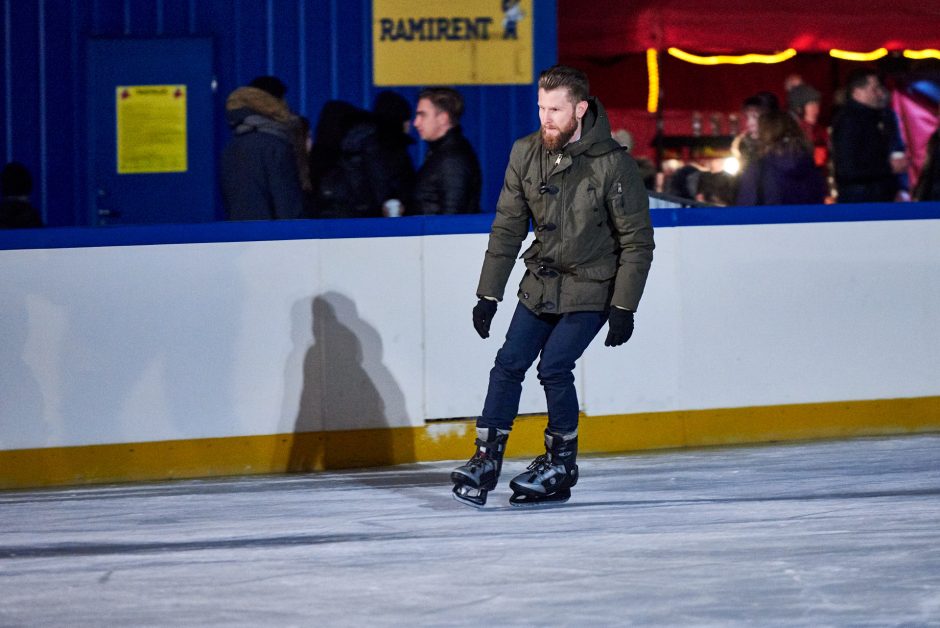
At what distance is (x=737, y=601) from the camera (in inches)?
180

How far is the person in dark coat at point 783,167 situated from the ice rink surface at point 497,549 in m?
1.53

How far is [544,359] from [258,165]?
7.72 feet

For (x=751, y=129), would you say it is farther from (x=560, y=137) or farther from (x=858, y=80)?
(x=560, y=137)

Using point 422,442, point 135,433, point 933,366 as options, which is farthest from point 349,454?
point 933,366

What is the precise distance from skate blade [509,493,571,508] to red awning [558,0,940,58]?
5.35 metres

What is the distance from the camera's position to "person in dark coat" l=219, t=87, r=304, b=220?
7570mm

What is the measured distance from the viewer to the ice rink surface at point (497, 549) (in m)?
4.55

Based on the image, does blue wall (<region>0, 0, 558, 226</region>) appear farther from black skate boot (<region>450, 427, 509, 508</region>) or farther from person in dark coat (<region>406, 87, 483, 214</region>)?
black skate boot (<region>450, 427, 509, 508</region>)

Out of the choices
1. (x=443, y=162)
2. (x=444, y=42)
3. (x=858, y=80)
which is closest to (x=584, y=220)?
(x=443, y=162)

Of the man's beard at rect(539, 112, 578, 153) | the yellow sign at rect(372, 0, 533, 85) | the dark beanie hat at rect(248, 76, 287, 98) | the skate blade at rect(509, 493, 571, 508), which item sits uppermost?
the yellow sign at rect(372, 0, 533, 85)

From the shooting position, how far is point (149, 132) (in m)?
10.1

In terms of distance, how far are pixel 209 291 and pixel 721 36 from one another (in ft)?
17.1

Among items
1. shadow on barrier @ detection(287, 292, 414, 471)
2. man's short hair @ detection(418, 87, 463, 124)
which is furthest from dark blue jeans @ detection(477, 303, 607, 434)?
man's short hair @ detection(418, 87, 463, 124)

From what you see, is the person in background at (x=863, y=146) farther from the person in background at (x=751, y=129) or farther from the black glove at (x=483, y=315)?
the black glove at (x=483, y=315)
